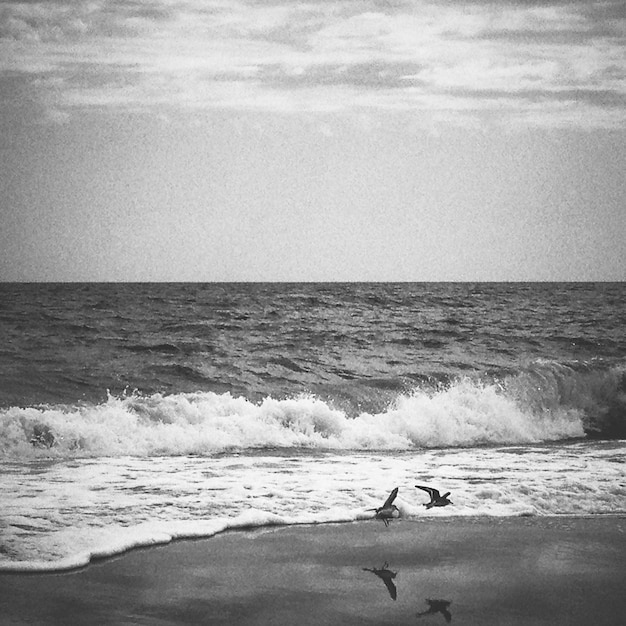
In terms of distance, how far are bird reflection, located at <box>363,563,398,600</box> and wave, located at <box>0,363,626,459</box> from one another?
4294mm

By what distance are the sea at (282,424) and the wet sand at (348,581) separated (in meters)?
0.28

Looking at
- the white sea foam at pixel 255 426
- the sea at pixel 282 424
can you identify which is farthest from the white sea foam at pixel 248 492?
the white sea foam at pixel 255 426

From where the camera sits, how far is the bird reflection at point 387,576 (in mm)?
3869

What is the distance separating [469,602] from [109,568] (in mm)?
1866

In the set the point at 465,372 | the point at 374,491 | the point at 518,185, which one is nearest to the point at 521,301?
the point at 518,185

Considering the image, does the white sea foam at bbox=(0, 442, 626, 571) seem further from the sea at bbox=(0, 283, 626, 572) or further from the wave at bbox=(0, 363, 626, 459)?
the wave at bbox=(0, 363, 626, 459)

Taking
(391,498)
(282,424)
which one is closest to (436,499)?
(391,498)

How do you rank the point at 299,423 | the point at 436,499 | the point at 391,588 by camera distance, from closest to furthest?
the point at 391,588, the point at 436,499, the point at 299,423

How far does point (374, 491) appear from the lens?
613 cm

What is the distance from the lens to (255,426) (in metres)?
9.21

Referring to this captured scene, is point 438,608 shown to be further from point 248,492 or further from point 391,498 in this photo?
point 248,492

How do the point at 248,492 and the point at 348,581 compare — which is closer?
the point at 348,581

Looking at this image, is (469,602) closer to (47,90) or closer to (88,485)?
(88,485)

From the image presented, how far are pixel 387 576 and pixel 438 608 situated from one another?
18.6 inches
